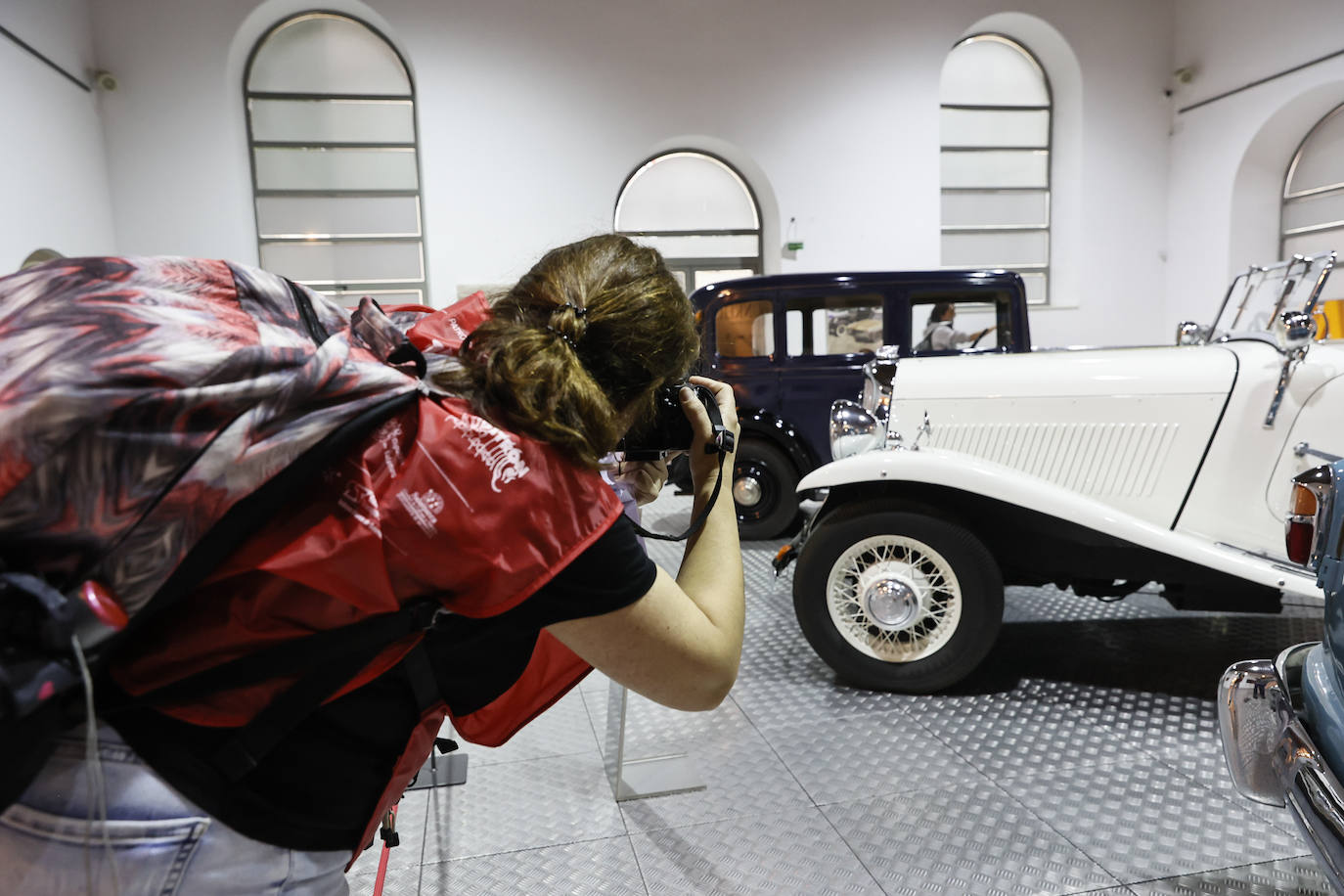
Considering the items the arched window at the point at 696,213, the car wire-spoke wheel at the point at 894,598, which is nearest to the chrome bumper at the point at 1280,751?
→ the car wire-spoke wheel at the point at 894,598

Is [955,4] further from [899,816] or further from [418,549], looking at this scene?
[418,549]

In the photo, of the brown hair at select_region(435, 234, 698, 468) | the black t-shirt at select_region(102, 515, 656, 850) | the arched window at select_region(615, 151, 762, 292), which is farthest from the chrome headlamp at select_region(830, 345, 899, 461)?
the arched window at select_region(615, 151, 762, 292)

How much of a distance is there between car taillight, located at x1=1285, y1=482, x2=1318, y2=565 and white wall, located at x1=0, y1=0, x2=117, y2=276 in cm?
825

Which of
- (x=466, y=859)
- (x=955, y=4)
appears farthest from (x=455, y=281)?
(x=466, y=859)

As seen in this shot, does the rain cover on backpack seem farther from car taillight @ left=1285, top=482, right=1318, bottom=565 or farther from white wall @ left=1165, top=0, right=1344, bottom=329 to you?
white wall @ left=1165, top=0, right=1344, bottom=329

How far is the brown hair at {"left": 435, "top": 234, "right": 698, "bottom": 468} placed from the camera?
31.1 inches

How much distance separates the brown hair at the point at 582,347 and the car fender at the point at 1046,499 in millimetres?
1918

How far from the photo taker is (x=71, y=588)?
614mm

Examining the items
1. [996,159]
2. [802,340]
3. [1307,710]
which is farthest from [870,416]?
[996,159]

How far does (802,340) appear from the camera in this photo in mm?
5535

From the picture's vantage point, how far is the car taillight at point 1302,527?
1.59 m

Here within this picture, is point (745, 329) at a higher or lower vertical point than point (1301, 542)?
higher

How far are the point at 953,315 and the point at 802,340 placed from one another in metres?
1.15

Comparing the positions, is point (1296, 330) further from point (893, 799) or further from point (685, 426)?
point (685, 426)
